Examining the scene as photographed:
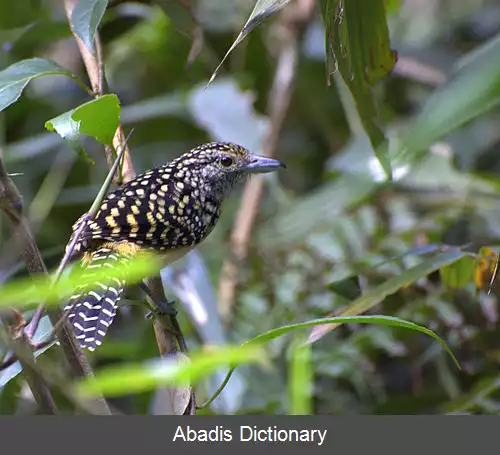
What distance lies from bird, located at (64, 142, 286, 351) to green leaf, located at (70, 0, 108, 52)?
1.23 ft

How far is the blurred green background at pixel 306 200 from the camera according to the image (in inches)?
101

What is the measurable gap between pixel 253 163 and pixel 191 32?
47cm

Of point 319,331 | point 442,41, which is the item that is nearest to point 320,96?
point 442,41

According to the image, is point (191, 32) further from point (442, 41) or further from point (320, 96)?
point (442, 41)

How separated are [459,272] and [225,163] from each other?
94 centimetres

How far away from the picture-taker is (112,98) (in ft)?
4.63

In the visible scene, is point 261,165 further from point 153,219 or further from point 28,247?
point 28,247

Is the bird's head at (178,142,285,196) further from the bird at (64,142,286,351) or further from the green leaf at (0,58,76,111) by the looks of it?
the green leaf at (0,58,76,111)

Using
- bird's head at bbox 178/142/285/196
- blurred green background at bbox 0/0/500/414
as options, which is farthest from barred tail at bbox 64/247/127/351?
bird's head at bbox 178/142/285/196

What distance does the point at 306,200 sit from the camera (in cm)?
326

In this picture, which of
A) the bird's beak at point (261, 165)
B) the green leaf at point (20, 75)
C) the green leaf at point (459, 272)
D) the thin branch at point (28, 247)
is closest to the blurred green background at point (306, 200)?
the green leaf at point (459, 272)

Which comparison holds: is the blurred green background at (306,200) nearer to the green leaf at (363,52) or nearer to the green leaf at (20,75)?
the green leaf at (363,52)

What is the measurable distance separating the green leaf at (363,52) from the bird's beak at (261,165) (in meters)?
0.79

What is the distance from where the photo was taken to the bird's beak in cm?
255
